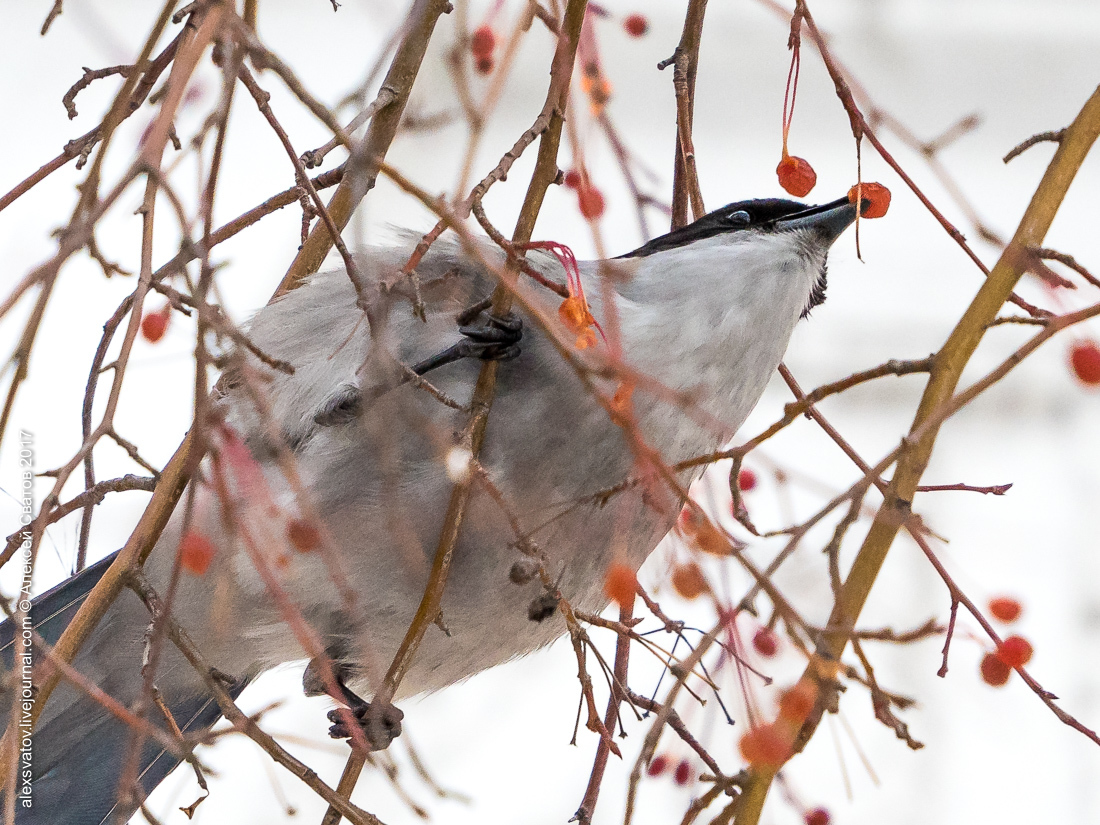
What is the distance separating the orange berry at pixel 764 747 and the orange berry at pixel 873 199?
0.55 metres

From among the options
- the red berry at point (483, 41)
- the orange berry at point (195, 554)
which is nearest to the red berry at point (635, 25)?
the red berry at point (483, 41)

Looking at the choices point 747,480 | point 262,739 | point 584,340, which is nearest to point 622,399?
point 584,340

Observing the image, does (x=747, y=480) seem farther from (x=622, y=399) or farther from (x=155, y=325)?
(x=155, y=325)

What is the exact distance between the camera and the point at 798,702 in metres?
0.75

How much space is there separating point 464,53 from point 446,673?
94 cm

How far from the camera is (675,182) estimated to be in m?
1.30

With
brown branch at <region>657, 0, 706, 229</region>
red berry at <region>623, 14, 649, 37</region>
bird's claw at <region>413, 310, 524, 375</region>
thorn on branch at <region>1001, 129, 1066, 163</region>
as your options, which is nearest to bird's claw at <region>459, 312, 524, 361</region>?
bird's claw at <region>413, 310, 524, 375</region>

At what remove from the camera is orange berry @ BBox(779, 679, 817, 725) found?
75cm

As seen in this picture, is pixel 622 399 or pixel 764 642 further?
pixel 764 642

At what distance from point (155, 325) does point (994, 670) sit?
0.79m

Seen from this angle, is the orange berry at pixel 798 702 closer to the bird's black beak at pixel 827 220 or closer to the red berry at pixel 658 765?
the red berry at pixel 658 765

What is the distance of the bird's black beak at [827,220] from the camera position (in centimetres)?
146

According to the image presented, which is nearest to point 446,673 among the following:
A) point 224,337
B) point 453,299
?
point 453,299

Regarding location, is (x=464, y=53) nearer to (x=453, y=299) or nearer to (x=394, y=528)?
(x=394, y=528)
